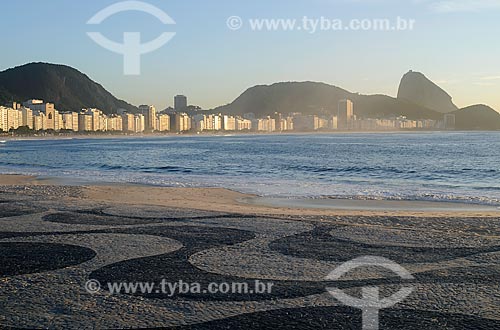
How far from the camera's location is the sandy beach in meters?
5.75

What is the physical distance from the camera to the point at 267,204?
18.7 m

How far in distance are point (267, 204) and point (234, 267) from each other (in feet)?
35.4

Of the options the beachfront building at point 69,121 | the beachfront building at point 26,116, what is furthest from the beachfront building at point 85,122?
the beachfront building at point 26,116

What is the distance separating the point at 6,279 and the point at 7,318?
164cm

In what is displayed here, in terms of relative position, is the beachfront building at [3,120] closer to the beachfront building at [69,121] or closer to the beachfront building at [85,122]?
→ the beachfront building at [69,121]

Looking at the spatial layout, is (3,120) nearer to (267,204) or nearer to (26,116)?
(26,116)

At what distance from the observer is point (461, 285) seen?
695 centimetres

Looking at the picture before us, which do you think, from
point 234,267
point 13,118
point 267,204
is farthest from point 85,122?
point 234,267

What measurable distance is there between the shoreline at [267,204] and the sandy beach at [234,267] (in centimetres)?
200

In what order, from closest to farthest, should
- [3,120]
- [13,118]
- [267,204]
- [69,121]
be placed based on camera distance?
1. [267,204]
2. [3,120]
3. [13,118]
4. [69,121]

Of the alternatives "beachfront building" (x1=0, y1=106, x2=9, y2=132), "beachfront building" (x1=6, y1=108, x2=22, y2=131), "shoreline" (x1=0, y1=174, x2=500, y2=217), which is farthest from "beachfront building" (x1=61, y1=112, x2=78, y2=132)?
"shoreline" (x1=0, y1=174, x2=500, y2=217)

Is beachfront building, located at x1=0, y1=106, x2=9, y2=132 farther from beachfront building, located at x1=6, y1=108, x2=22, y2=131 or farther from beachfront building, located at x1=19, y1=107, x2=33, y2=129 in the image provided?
beachfront building, located at x1=19, y1=107, x2=33, y2=129

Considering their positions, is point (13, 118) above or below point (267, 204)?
above

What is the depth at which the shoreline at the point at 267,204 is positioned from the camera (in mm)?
16000
